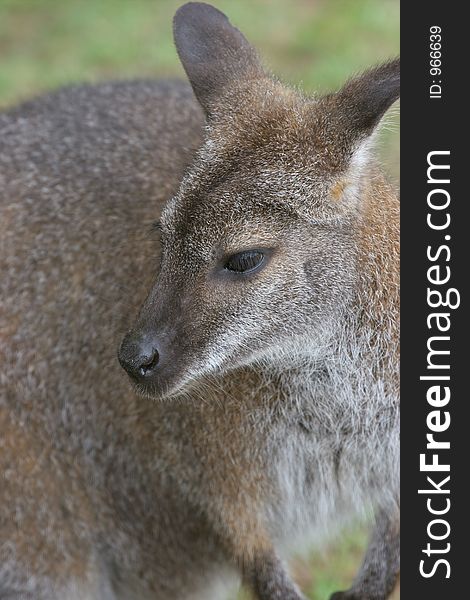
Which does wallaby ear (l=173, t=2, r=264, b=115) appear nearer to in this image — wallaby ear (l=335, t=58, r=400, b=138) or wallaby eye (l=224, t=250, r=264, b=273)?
wallaby ear (l=335, t=58, r=400, b=138)

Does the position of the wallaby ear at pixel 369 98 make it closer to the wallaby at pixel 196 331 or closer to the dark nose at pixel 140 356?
the wallaby at pixel 196 331

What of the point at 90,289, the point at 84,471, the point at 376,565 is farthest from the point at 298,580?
the point at 90,289

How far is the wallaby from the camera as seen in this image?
11.5 ft

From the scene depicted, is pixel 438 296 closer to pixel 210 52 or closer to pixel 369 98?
pixel 369 98

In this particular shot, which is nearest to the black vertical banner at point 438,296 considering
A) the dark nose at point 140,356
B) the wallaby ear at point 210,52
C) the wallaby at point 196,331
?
the wallaby at point 196,331

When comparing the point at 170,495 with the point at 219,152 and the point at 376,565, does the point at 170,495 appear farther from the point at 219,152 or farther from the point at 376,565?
the point at 219,152

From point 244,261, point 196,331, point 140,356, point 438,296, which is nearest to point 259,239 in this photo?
point 244,261

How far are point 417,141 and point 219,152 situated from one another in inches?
27.8

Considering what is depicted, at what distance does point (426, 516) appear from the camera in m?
3.93

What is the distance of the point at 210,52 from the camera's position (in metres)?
3.95

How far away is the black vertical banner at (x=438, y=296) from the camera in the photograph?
3.82 meters

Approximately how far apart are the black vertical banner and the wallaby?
9 centimetres

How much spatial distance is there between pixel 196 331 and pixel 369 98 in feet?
2.80

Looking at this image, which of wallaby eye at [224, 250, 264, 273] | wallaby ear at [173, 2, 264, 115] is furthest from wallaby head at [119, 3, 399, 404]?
wallaby ear at [173, 2, 264, 115]
